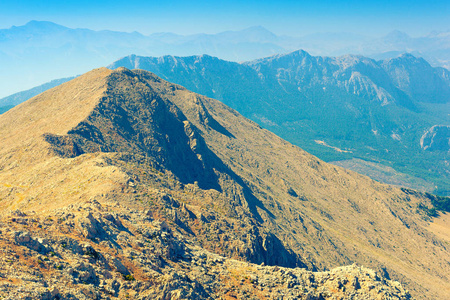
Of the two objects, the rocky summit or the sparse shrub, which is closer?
the sparse shrub

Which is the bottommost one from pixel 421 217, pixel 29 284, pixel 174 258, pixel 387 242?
pixel 421 217

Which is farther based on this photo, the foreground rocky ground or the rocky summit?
the rocky summit

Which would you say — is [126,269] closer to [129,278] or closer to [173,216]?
[129,278]

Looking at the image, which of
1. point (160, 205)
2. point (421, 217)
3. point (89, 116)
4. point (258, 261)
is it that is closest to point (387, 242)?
point (421, 217)

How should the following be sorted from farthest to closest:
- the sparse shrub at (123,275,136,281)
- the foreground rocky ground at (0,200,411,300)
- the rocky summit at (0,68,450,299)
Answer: the rocky summit at (0,68,450,299), the sparse shrub at (123,275,136,281), the foreground rocky ground at (0,200,411,300)

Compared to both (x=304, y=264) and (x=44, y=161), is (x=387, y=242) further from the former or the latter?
(x=44, y=161)

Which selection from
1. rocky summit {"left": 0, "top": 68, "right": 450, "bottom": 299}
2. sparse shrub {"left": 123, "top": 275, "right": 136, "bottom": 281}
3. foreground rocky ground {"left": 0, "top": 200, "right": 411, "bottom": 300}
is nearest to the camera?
foreground rocky ground {"left": 0, "top": 200, "right": 411, "bottom": 300}

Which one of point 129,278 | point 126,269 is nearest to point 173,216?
point 126,269
